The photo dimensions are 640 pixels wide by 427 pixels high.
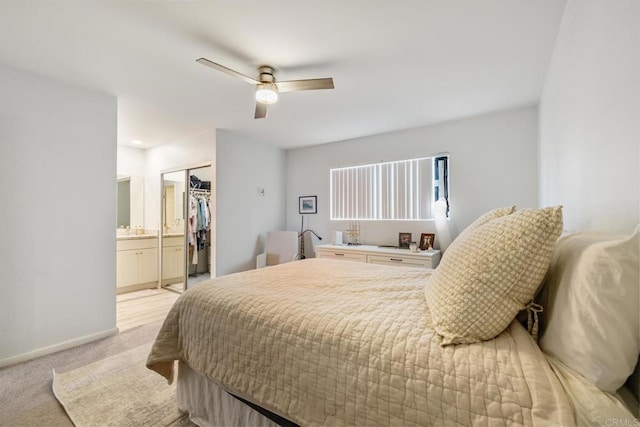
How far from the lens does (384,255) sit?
358cm

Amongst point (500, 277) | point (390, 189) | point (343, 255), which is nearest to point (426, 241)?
point (390, 189)

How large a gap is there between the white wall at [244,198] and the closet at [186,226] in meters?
0.30

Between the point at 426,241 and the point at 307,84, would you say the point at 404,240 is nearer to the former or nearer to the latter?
the point at 426,241

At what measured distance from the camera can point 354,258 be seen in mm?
3809

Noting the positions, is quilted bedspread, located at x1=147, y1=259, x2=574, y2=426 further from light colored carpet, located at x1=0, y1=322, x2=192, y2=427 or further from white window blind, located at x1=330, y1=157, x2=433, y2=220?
white window blind, located at x1=330, y1=157, x2=433, y2=220

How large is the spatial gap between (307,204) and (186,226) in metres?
2.03

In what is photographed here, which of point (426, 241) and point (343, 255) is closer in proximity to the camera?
point (426, 241)

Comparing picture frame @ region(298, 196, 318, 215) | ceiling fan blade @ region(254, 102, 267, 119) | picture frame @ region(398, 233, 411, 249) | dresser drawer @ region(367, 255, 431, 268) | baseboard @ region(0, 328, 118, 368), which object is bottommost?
baseboard @ region(0, 328, 118, 368)

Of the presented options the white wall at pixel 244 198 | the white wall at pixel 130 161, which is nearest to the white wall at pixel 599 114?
the white wall at pixel 244 198

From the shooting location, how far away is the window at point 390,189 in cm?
372

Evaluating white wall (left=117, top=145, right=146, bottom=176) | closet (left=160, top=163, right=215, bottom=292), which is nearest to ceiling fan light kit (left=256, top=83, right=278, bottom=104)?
closet (left=160, top=163, right=215, bottom=292)

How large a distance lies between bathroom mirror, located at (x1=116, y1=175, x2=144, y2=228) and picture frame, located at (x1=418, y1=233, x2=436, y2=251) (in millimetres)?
4838

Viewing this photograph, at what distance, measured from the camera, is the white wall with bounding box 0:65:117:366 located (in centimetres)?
226

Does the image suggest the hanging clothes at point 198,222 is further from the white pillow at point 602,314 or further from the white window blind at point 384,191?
the white pillow at point 602,314
